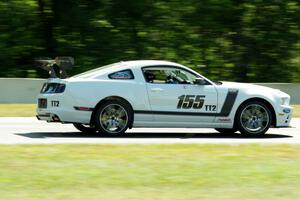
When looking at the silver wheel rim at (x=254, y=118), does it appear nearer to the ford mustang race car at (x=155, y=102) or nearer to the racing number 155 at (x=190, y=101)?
the ford mustang race car at (x=155, y=102)

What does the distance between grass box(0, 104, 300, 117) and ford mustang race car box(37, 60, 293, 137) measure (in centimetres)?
617

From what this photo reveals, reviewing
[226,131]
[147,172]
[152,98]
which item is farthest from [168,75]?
[147,172]

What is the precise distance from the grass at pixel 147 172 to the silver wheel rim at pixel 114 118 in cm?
216

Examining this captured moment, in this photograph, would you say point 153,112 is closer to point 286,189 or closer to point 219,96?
point 219,96

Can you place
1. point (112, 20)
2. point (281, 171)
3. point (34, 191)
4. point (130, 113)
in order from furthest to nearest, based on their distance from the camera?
point (112, 20) → point (130, 113) → point (281, 171) → point (34, 191)

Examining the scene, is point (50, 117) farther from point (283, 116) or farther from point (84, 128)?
point (283, 116)

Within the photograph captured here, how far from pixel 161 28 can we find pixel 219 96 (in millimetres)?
19254

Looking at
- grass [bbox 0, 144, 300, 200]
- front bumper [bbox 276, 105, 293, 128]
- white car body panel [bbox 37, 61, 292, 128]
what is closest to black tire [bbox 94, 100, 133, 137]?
white car body panel [bbox 37, 61, 292, 128]

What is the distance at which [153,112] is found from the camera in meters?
13.9

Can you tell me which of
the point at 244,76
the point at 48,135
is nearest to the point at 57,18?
the point at 244,76

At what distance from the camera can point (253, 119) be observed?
566 inches

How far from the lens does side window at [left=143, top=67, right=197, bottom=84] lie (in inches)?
556

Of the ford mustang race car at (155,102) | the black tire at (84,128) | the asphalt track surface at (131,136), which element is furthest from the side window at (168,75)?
the black tire at (84,128)

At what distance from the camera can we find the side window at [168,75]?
1413 cm
